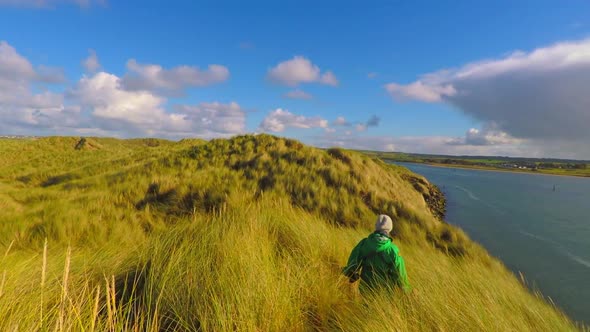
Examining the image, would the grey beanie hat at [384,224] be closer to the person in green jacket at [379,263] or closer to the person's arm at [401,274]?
the person in green jacket at [379,263]

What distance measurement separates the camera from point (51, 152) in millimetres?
30344

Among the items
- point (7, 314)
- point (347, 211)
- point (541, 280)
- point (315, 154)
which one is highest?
point (315, 154)

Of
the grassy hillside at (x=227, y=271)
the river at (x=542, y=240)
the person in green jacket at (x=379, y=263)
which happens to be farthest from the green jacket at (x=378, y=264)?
the river at (x=542, y=240)

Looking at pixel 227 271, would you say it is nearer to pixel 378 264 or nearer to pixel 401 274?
pixel 378 264

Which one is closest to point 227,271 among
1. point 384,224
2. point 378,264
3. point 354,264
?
point 354,264

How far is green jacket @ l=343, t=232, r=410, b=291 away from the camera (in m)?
3.38

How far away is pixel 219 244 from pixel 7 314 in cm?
187

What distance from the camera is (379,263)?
3.51 metres

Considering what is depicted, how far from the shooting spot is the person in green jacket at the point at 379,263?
338cm

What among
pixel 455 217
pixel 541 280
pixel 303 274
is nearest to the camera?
pixel 303 274

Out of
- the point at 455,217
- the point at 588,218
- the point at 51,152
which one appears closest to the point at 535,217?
the point at 588,218

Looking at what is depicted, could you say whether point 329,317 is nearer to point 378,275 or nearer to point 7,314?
point 378,275

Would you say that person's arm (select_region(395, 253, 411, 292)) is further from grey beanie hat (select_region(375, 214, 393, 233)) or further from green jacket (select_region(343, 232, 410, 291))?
grey beanie hat (select_region(375, 214, 393, 233))

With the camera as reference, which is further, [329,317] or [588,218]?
[588,218]
